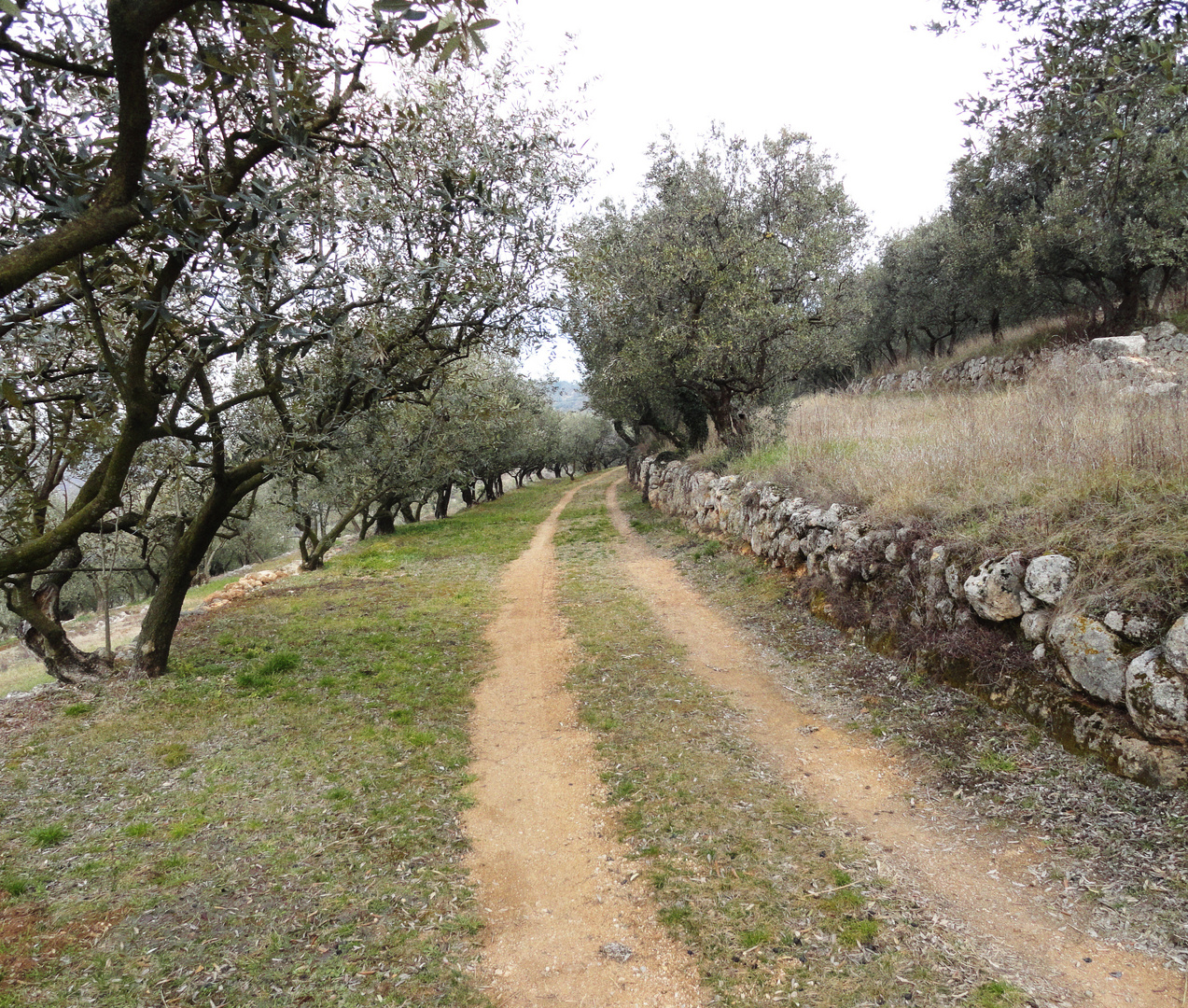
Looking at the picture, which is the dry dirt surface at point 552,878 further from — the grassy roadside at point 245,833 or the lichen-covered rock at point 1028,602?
the lichen-covered rock at point 1028,602

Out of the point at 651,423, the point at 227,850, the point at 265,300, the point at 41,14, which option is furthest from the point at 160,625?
the point at 651,423

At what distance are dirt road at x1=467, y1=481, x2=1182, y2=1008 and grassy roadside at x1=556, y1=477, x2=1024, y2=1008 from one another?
0.25m

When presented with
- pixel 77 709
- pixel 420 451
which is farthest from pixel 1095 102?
pixel 420 451

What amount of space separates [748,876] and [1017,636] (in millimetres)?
4386

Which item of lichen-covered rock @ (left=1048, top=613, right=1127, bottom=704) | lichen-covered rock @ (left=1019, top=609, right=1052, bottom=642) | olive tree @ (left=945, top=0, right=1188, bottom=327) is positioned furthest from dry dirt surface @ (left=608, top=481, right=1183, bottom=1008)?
olive tree @ (left=945, top=0, right=1188, bottom=327)

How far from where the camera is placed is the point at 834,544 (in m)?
11.1

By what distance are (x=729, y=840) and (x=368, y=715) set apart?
17.9 ft

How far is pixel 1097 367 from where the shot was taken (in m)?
13.1

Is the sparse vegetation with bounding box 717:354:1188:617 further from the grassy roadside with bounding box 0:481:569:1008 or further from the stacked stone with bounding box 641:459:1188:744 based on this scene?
the grassy roadside with bounding box 0:481:569:1008

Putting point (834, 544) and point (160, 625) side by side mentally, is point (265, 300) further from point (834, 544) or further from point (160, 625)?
point (834, 544)

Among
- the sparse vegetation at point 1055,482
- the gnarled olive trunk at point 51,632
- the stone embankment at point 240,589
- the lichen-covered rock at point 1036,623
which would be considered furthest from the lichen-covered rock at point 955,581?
the stone embankment at point 240,589

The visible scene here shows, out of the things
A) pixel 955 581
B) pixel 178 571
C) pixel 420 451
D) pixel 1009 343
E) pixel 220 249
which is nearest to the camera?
pixel 220 249

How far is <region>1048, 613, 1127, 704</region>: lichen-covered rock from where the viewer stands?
576 centimetres

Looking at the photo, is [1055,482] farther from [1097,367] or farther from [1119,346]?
[1119,346]
